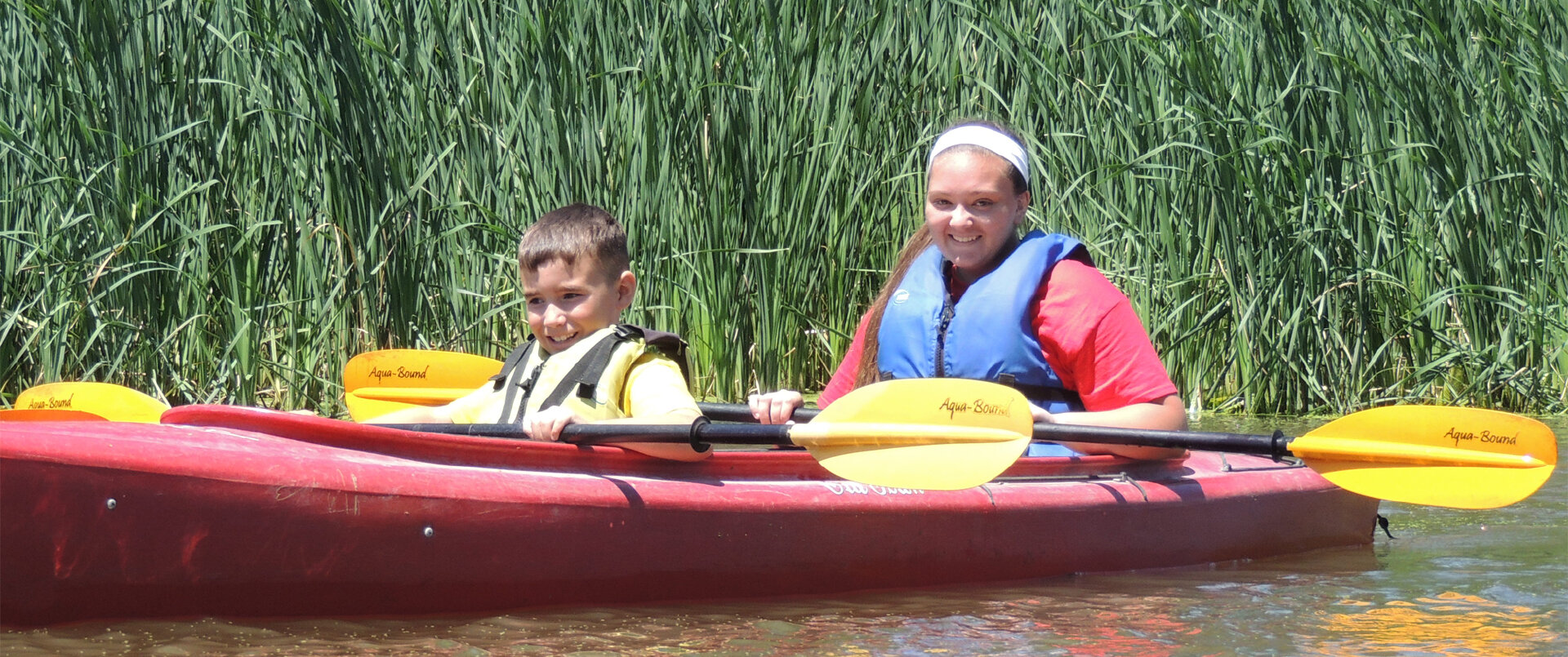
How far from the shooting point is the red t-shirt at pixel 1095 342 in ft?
11.7

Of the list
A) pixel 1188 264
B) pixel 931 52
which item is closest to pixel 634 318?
pixel 931 52

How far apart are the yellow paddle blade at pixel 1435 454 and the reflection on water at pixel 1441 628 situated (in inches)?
10.0

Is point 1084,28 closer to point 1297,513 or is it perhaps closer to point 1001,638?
point 1297,513

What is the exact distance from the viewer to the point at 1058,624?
9.89ft

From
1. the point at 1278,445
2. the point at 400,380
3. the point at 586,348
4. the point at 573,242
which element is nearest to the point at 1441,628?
the point at 1278,445

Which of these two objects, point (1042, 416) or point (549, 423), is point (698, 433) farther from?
point (1042, 416)

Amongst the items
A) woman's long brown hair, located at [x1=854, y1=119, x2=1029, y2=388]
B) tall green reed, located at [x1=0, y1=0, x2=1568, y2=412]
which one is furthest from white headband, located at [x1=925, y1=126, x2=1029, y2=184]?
tall green reed, located at [x1=0, y1=0, x2=1568, y2=412]

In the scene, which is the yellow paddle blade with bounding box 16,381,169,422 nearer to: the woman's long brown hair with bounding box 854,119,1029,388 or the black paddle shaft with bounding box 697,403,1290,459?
the woman's long brown hair with bounding box 854,119,1029,388

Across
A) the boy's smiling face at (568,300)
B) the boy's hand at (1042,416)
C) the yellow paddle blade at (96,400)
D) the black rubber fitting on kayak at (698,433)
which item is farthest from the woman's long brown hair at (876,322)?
the yellow paddle blade at (96,400)

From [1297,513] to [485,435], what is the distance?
1935 mm

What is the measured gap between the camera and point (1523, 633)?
2871mm

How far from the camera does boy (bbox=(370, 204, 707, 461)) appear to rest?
3.28m

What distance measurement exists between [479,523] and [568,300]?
26.4 inches

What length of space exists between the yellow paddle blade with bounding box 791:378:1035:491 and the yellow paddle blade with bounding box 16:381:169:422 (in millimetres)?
1556
